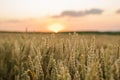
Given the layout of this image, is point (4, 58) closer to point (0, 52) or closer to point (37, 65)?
point (0, 52)

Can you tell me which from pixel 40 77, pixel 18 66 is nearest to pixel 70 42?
pixel 18 66

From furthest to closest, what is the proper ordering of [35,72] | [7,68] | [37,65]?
[7,68] < [35,72] < [37,65]

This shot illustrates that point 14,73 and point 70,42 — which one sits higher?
point 70,42

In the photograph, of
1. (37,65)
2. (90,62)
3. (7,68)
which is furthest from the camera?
(7,68)

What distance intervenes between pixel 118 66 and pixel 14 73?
1022 millimetres

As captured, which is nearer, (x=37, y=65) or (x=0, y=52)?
(x=37, y=65)

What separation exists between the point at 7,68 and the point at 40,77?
0.72 metres

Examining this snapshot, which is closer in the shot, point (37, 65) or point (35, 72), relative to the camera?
point (37, 65)

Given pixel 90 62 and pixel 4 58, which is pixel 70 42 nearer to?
pixel 4 58

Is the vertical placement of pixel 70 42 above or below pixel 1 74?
above

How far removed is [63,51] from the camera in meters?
2.89

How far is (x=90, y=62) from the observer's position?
2.01m

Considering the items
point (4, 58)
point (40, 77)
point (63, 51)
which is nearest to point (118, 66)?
point (40, 77)

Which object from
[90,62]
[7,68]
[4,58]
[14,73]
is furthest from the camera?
[4,58]
